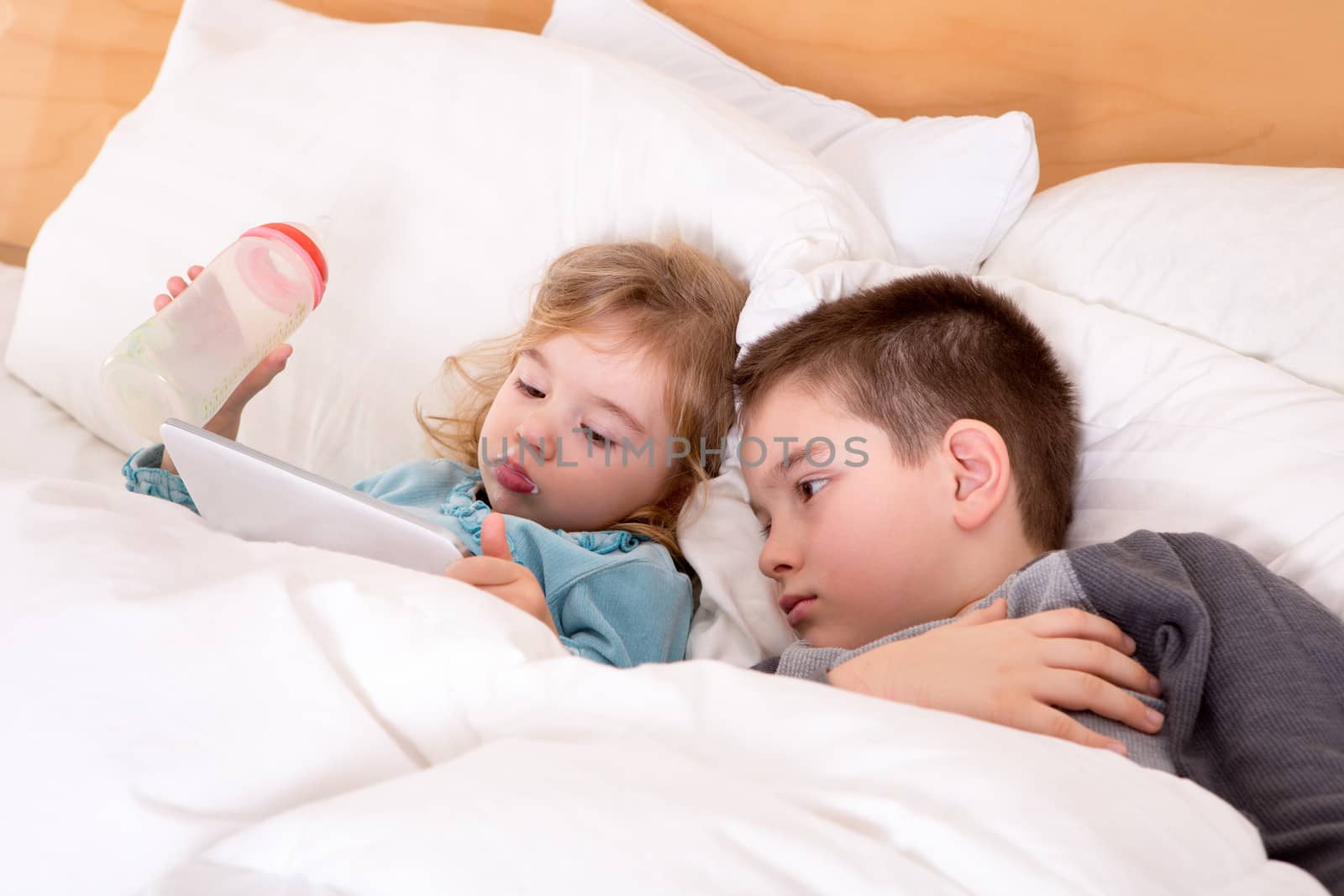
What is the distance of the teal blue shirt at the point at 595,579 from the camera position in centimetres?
101

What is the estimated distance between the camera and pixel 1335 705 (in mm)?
719

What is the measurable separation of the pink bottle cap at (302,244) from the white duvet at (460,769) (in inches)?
19.2

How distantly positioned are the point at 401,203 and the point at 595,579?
0.56 meters

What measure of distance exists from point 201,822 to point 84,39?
66.2 inches

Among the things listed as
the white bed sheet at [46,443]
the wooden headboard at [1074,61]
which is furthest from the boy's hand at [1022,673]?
the white bed sheet at [46,443]

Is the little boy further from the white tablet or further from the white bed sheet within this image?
the white bed sheet

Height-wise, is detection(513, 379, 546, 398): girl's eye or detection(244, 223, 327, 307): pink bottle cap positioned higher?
detection(244, 223, 327, 307): pink bottle cap

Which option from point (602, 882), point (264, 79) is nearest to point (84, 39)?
point (264, 79)

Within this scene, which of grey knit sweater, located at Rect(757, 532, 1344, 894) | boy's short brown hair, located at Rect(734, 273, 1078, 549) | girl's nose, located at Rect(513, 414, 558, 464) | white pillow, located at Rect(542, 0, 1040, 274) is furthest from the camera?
white pillow, located at Rect(542, 0, 1040, 274)

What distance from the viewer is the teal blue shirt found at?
1.01 metres

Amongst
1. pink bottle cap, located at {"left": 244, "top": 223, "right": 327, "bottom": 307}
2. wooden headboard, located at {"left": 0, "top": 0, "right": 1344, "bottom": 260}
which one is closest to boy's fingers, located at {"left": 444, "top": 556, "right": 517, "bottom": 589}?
pink bottle cap, located at {"left": 244, "top": 223, "right": 327, "bottom": 307}

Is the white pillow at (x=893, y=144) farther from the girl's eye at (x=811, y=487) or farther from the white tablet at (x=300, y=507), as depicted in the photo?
the white tablet at (x=300, y=507)

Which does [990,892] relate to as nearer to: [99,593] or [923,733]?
[923,733]

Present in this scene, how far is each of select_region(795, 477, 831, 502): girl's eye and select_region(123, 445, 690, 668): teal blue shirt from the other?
0.55 ft
